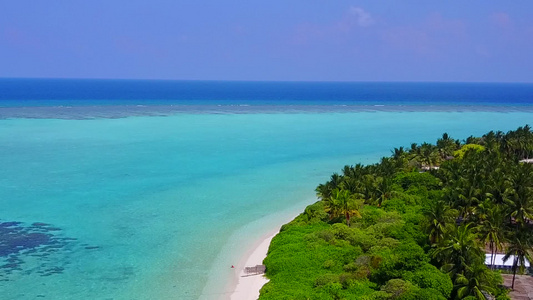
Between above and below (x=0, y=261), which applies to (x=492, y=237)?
above

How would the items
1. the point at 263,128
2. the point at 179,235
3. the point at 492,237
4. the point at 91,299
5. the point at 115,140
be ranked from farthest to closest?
the point at 263,128, the point at 115,140, the point at 179,235, the point at 492,237, the point at 91,299

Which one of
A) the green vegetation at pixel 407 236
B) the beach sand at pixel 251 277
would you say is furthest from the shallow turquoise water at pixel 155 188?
the green vegetation at pixel 407 236

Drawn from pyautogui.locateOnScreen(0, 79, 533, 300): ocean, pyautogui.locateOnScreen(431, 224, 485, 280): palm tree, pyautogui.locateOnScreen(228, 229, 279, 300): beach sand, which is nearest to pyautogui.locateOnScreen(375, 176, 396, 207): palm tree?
pyautogui.locateOnScreen(0, 79, 533, 300): ocean

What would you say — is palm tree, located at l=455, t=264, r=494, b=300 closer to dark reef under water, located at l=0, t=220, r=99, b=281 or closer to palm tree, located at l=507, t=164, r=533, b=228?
palm tree, located at l=507, t=164, r=533, b=228

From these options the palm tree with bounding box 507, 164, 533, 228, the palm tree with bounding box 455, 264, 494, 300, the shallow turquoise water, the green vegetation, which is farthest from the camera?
the palm tree with bounding box 507, 164, 533, 228

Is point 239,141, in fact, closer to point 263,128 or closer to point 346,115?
point 263,128

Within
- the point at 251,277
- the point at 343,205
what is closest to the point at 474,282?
the point at 343,205

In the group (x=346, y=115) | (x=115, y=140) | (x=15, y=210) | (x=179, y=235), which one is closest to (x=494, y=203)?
(x=179, y=235)
